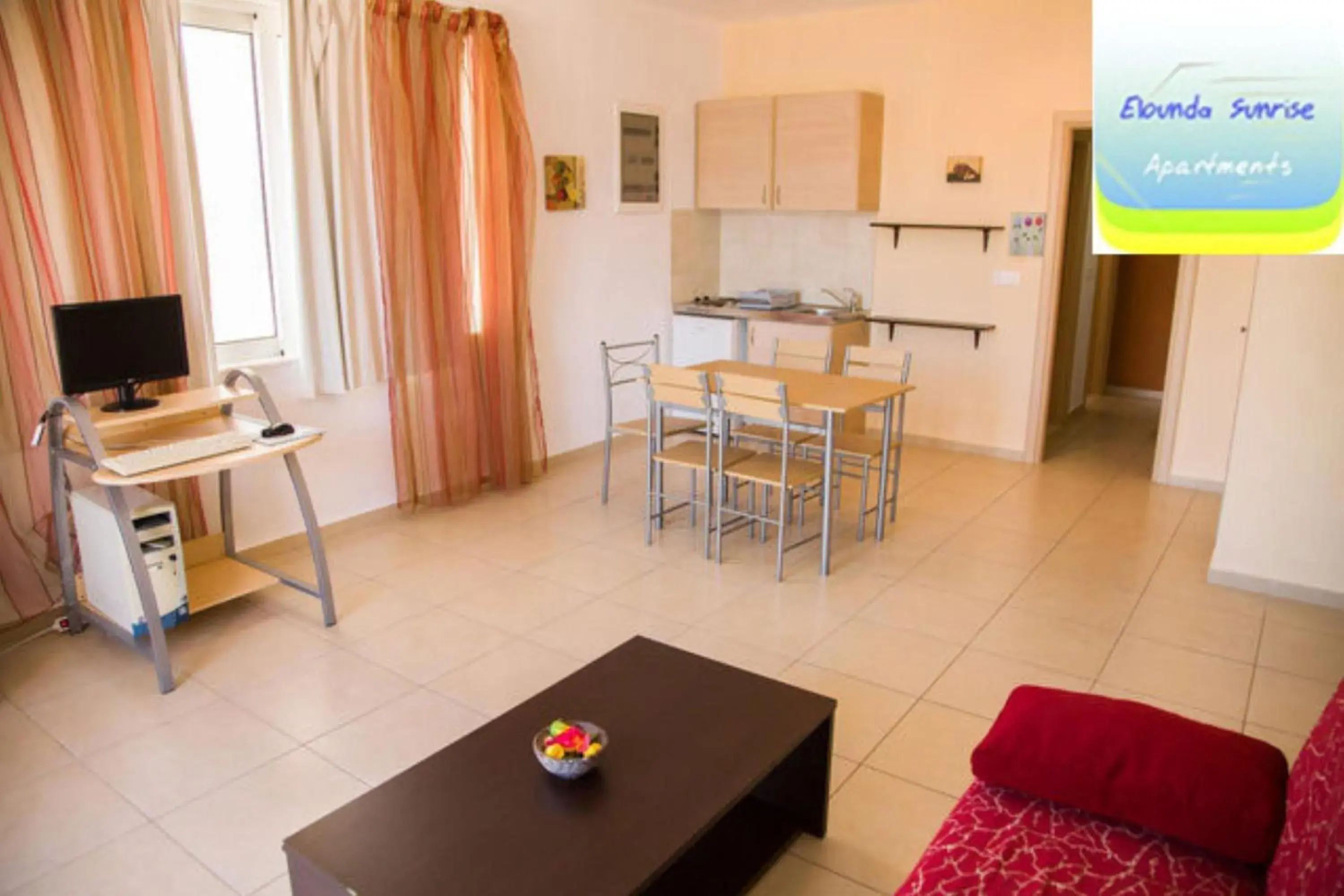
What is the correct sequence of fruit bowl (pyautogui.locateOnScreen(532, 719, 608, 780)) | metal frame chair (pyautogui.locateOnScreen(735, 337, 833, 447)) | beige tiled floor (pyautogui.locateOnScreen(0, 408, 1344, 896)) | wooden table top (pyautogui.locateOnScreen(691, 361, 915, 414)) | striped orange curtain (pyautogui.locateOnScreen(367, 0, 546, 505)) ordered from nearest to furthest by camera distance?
fruit bowl (pyautogui.locateOnScreen(532, 719, 608, 780))
beige tiled floor (pyautogui.locateOnScreen(0, 408, 1344, 896))
wooden table top (pyautogui.locateOnScreen(691, 361, 915, 414))
striped orange curtain (pyautogui.locateOnScreen(367, 0, 546, 505))
metal frame chair (pyautogui.locateOnScreen(735, 337, 833, 447))

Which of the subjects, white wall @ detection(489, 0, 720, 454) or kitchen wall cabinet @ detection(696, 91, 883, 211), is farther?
kitchen wall cabinet @ detection(696, 91, 883, 211)

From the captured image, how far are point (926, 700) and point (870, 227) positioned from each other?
402 centimetres

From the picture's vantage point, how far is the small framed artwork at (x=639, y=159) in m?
5.91

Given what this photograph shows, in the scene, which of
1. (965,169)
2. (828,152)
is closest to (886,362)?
(965,169)

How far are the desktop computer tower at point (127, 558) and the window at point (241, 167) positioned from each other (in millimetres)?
959

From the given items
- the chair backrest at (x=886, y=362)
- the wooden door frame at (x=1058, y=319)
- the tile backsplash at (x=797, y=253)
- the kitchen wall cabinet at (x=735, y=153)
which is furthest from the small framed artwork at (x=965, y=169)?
the chair backrest at (x=886, y=362)

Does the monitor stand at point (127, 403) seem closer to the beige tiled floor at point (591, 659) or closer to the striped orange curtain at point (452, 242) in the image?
the beige tiled floor at point (591, 659)

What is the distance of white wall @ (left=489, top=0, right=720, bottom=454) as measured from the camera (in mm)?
5375

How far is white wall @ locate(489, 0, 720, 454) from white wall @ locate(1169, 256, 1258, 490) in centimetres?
326

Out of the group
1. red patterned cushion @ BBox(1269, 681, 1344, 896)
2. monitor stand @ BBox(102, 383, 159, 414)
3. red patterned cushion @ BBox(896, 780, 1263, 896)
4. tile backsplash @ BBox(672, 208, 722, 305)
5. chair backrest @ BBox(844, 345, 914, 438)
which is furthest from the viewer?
tile backsplash @ BBox(672, 208, 722, 305)

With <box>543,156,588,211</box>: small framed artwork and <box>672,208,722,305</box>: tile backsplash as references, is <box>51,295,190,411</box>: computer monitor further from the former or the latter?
<box>672,208,722,305</box>: tile backsplash

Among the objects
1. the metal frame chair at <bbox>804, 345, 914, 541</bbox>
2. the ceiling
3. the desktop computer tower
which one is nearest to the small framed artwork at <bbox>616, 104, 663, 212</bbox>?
the ceiling

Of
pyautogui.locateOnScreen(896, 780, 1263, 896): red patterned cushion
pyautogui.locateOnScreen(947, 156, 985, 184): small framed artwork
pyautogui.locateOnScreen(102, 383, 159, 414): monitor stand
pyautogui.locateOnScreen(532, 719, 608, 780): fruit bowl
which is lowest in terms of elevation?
pyautogui.locateOnScreen(896, 780, 1263, 896): red patterned cushion

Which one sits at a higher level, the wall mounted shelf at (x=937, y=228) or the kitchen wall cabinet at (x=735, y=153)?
Answer: the kitchen wall cabinet at (x=735, y=153)
